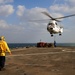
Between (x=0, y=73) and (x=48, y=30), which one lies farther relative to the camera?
(x=48, y=30)

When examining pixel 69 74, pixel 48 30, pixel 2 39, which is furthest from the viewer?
pixel 48 30

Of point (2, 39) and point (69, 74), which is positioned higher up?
point (2, 39)

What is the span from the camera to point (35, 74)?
636 inches

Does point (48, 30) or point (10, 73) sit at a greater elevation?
point (48, 30)

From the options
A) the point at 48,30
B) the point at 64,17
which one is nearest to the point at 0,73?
the point at 48,30

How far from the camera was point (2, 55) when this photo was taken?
18641 millimetres

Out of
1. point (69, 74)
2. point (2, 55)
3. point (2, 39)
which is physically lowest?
point (69, 74)

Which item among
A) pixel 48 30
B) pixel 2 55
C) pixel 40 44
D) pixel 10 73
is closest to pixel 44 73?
pixel 10 73

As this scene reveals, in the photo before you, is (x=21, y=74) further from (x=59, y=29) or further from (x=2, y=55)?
(x=59, y=29)

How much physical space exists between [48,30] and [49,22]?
74.3 inches

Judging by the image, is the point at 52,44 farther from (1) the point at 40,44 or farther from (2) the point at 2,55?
(2) the point at 2,55

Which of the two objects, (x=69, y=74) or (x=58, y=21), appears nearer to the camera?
(x=69, y=74)

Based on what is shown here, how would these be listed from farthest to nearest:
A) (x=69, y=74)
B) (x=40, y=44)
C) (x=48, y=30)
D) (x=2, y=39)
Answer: (x=40, y=44) → (x=48, y=30) → (x=2, y=39) → (x=69, y=74)

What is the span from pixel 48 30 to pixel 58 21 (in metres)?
6.50
